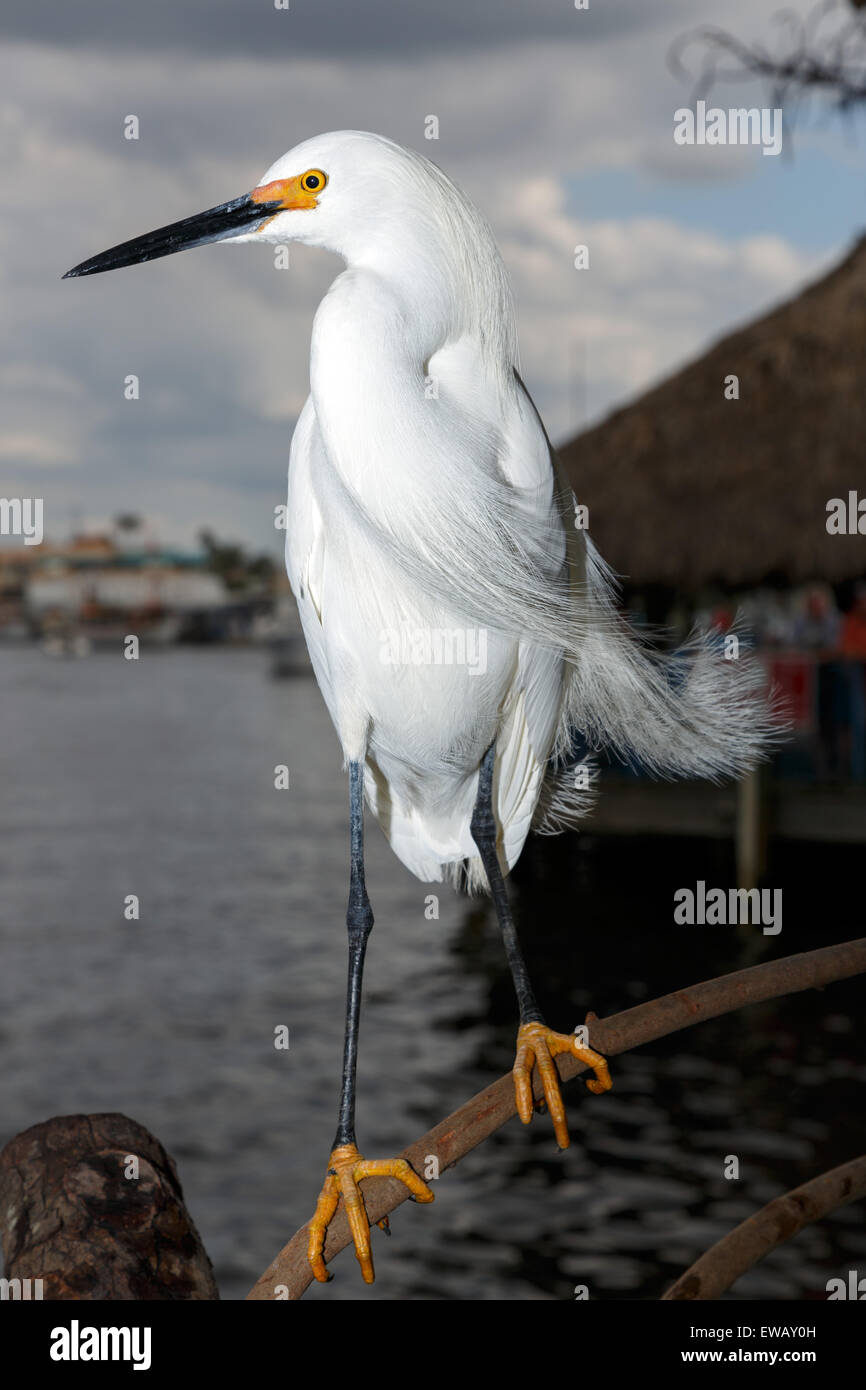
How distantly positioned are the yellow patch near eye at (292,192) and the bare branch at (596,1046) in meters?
0.69

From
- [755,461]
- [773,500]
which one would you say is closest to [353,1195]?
[773,500]

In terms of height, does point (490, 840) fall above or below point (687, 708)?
below

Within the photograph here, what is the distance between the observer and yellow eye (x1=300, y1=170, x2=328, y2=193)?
3.61 ft

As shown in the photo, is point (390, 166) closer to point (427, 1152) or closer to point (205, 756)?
point (427, 1152)

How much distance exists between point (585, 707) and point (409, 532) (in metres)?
0.45

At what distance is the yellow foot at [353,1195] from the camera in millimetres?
1123

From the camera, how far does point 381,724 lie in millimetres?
1402

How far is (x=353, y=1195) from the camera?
118cm

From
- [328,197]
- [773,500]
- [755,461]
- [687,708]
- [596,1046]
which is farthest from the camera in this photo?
[755,461]

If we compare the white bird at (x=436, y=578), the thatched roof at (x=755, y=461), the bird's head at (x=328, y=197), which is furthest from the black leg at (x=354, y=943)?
the thatched roof at (x=755, y=461)

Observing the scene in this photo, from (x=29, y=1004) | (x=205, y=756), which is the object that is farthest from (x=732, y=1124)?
(x=205, y=756)

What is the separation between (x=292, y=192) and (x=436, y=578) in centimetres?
32

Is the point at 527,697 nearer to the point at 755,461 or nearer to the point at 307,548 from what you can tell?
the point at 307,548

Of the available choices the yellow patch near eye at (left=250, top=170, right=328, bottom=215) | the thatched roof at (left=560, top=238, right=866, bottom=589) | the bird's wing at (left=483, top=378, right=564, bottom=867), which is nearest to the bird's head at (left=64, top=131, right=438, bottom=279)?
the yellow patch near eye at (left=250, top=170, right=328, bottom=215)
